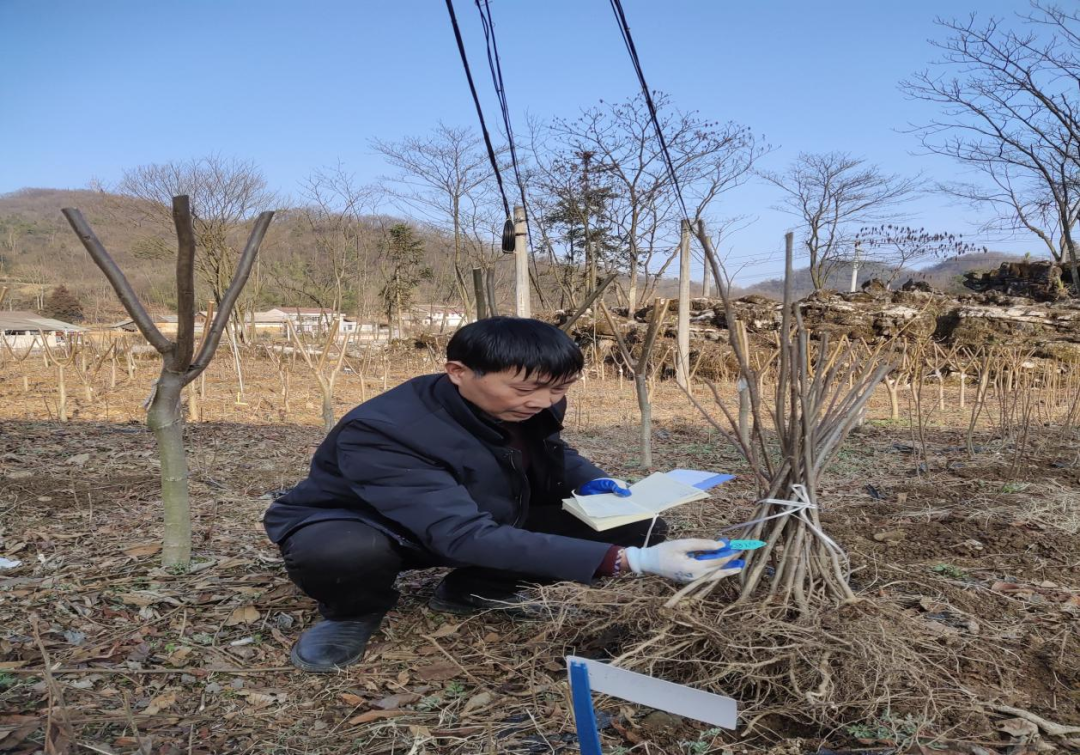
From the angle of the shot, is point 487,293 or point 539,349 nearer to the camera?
point 539,349

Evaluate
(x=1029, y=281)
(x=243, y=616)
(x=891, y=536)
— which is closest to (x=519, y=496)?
(x=243, y=616)

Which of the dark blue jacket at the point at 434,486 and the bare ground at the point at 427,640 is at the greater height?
the dark blue jacket at the point at 434,486

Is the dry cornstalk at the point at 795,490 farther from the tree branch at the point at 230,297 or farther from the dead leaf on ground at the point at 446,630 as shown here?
the tree branch at the point at 230,297

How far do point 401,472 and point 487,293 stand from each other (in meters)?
1.83

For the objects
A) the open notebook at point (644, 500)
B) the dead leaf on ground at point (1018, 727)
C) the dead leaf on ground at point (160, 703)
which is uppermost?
the open notebook at point (644, 500)

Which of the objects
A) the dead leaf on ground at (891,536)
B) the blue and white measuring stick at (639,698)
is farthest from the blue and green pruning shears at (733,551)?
the dead leaf on ground at (891,536)

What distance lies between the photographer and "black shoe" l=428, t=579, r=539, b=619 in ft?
6.49

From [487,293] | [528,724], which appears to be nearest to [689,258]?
[487,293]

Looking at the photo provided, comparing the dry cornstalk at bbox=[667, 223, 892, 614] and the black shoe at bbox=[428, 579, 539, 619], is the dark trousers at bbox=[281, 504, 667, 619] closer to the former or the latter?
the black shoe at bbox=[428, 579, 539, 619]

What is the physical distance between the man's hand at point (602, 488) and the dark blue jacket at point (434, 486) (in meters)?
0.19

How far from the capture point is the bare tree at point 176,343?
78.5 inches

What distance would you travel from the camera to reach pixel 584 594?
159cm

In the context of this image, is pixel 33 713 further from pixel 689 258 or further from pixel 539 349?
pixel 689 258

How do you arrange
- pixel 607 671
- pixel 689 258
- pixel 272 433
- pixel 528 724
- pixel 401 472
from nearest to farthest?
pixel 607 671 < pixel 528 724 < pixel 401 472 < pixel 272 433 < pixel 689 258
